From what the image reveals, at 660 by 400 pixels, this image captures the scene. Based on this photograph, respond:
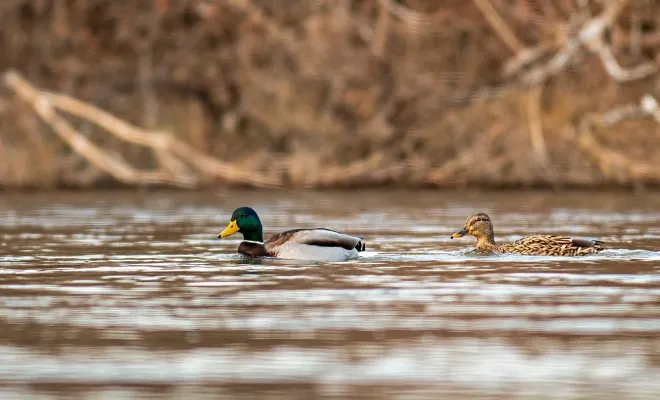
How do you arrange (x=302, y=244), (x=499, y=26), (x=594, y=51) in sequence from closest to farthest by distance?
(x=302, y=244)
(x=594, y=51)
(x=499, y=26)

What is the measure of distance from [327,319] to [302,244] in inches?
184

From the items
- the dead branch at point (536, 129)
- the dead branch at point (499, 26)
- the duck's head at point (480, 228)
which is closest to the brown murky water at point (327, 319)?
the duck's head at point (480, 228)

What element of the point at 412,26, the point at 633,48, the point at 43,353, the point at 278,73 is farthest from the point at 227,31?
the point at 43,353

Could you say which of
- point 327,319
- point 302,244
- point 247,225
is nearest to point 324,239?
point 302,244

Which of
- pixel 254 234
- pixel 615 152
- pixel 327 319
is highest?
pixel 615 152

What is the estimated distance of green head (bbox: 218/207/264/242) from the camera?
15539mm

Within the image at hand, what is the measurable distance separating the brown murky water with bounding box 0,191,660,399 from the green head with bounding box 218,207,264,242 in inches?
17.1

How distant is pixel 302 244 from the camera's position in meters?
14.9

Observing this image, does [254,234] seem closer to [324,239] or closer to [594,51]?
A: [324,239]

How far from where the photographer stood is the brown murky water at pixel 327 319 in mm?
7922

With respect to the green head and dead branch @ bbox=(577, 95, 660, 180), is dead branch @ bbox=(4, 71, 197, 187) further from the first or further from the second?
the green head

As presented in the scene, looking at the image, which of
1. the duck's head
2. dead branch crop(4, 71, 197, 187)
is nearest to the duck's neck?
the duck's head

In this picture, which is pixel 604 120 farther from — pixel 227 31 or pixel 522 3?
pixel 227 31

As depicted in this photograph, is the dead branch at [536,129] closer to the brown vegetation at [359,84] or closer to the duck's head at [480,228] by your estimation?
the brown vegetation at [359,84]
